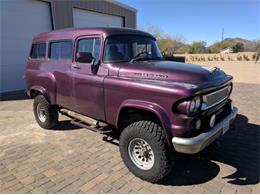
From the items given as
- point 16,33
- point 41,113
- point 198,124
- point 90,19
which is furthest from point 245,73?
point 198,124

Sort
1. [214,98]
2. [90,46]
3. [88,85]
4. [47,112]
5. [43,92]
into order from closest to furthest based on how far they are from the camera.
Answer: [214,98] → [88,85] → [90,46] → [43,92] → [47,112]

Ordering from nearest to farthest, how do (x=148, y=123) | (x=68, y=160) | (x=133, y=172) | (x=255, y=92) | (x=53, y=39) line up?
(x=148, y=123), (x=133, y=172), (x=68, y=160), (x=53, y=39), (x=255, y=92)

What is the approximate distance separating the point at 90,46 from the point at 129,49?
70 centimetres

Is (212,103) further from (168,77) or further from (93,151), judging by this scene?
(93,151)

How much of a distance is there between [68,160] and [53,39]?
2.70 metres

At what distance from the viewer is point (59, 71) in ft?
16.7

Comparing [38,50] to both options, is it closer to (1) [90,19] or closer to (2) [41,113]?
(2) [41,113]

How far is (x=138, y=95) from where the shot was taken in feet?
11.6

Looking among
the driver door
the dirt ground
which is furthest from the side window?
the dirt ground

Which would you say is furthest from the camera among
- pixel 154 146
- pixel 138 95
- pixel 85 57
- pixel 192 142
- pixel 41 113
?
pixel 41 113

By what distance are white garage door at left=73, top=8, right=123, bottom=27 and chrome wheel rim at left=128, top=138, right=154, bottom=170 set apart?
35.5 feet

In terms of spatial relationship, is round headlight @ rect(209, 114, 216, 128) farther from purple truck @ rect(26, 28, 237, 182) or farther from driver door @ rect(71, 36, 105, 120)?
driver door @ rect(71, 36, 105, 120)

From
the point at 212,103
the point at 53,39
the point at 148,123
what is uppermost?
the point at 53,39

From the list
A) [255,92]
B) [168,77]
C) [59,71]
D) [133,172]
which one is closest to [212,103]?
[168,77]
